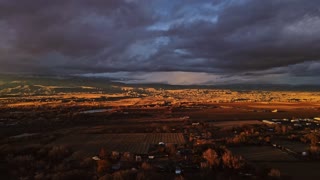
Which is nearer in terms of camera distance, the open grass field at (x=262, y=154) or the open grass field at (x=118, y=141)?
the open grass field at (x=262, y=154)

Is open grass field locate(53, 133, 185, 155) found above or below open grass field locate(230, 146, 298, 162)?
below

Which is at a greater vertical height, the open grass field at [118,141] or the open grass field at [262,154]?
the open grass field at [262,154]

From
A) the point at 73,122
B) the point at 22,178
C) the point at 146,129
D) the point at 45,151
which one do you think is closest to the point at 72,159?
the point at 45,151

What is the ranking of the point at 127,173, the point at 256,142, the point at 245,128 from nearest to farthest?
the point at 127,173
the point at 256,142
the point at 245,128

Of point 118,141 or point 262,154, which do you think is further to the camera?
point 118,141

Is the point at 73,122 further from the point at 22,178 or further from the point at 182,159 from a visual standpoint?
the point at 22,178

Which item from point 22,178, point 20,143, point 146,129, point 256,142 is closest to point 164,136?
point 146,129

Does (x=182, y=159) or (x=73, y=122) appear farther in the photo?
(x=73, y=122)

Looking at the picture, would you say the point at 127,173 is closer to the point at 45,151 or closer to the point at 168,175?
the point at 168,175

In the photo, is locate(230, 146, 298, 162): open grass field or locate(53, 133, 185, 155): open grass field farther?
locate(53, 133, 185, 155): open grass field

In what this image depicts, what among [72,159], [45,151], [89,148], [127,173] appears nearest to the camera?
[127,173]

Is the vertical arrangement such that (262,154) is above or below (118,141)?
above
